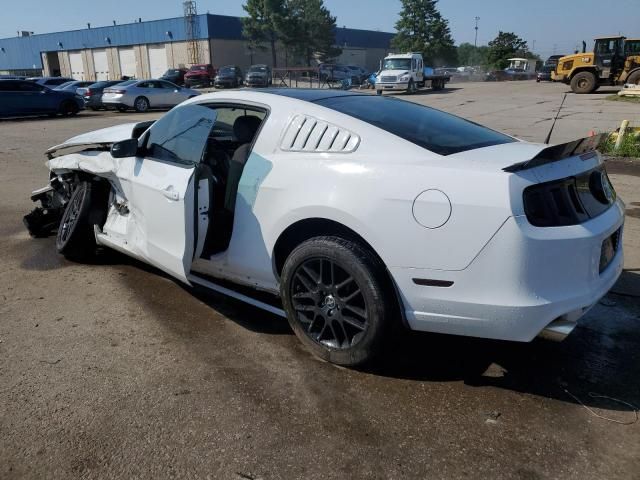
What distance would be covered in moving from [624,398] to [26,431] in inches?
120

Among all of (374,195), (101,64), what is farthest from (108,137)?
(101,64)

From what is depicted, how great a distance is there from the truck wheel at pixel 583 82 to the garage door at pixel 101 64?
2278 inches

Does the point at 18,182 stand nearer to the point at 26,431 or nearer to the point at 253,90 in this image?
the point at 253,90

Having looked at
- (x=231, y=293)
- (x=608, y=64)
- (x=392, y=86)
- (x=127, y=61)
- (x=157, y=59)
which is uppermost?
(x=157, y=59)

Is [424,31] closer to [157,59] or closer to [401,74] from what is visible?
[157,59]

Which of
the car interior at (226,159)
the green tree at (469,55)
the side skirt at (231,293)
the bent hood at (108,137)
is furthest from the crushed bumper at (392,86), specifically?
the green tree at (469,55)

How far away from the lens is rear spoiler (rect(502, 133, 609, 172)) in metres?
2.58

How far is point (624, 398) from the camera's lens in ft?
9.32

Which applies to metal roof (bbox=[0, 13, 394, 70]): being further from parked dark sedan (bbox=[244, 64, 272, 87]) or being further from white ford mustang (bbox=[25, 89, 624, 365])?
white ford mustang (bbox=[25, 89, 624, 365])

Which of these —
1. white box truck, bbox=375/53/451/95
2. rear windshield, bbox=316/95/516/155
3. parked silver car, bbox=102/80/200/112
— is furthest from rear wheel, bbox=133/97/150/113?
rear windshield, bbox=316/95/516/155

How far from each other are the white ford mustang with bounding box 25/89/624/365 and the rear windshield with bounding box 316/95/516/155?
20mm

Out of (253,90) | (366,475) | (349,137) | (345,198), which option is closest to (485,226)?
(345,198)

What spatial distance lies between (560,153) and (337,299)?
138 cm

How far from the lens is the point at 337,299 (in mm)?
3025
